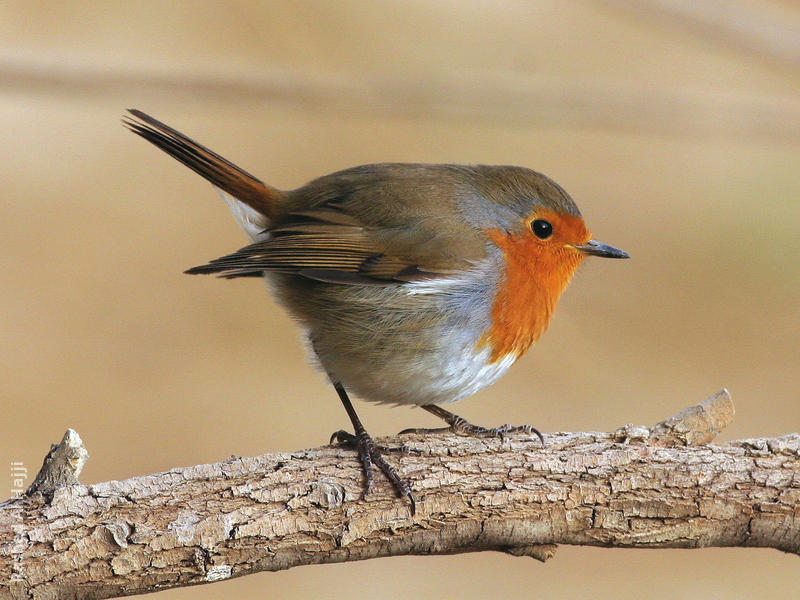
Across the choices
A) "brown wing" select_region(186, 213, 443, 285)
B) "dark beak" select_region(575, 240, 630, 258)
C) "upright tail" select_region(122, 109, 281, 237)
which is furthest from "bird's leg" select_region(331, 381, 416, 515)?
"dark beak" select_region(575, 240, 630, 258)

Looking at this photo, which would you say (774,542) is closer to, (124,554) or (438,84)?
(124,554)

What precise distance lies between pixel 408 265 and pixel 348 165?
132 inches

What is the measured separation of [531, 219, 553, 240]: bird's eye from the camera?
3762mm

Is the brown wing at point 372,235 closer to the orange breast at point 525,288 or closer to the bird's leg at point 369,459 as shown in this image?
the orange breast at point 525,288

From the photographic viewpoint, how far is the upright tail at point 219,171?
3709mm

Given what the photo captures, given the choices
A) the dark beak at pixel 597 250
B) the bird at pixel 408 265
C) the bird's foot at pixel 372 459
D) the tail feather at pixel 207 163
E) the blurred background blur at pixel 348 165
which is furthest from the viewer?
the blurred background blur at pixel 348 165

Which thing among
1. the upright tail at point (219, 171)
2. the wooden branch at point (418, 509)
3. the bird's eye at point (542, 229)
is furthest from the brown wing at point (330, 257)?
the wooden branch at point (418, 509)

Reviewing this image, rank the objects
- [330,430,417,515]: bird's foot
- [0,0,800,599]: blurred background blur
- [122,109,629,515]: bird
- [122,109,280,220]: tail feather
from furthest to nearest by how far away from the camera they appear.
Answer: [0,0,800,599]: blurred background blur, [122,109,280,220]: tail feather, [122,109,629,515]: bird, [330,430,417,515]: bird's foot

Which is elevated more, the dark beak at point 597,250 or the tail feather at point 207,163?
the tail feather at point 207,163

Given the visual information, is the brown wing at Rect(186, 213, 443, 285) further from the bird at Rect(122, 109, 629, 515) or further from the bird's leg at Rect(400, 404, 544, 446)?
the bird's leg at Rect(400, 404, 544, 446)

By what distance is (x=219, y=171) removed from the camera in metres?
3.79

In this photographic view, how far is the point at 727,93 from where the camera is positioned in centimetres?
732

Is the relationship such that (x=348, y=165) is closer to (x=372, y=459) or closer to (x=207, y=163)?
(x=207, y=163)

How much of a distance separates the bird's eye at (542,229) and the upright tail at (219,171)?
1.06m
